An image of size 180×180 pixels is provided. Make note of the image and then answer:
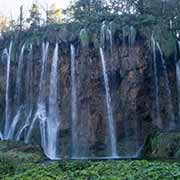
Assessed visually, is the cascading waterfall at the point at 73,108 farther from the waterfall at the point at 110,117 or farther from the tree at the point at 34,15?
the tree at the point at 34,15

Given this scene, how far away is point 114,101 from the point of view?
23250 mm

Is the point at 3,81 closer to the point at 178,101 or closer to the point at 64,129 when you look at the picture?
the point at 64,129

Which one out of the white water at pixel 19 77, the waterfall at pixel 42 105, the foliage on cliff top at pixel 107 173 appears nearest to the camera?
the foliage on cliff top at pixel 107 173

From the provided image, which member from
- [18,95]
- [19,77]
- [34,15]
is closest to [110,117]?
[18,95]

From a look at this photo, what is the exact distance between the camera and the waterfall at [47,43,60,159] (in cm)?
2283

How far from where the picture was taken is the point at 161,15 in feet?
94.1

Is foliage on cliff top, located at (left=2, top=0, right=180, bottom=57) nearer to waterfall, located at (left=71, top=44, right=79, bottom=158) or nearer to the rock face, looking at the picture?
the rock face

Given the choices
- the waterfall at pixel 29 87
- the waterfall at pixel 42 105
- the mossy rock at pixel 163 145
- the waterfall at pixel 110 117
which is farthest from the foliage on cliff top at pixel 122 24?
the mossy rock at pixel 163 145

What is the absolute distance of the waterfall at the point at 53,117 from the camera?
22828 mm

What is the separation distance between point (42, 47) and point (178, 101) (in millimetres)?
9709

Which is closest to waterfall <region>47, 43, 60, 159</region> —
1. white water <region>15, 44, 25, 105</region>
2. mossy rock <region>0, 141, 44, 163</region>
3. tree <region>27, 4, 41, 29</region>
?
white water <region>15, 44, 25, 105</region>

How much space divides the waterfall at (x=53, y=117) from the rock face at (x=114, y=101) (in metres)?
0.30

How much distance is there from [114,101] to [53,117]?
3.99 meters

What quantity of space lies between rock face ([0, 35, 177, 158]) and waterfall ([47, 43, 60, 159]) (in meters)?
0.30
